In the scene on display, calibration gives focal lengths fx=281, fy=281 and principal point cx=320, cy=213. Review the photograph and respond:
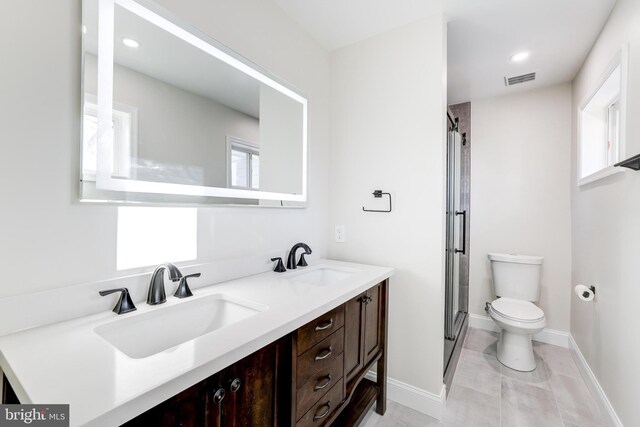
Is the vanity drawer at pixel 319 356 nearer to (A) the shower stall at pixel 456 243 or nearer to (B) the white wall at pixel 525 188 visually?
(A) the shower stall at pixel 456 243

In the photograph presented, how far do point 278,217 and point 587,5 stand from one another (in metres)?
2.22

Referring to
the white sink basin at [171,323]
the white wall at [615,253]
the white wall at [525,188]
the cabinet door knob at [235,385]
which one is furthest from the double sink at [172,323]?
the white wall at [525,188]

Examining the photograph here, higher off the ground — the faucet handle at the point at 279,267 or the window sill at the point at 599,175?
the window sill at the point at 599,175

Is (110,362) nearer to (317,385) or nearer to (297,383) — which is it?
(297,383)

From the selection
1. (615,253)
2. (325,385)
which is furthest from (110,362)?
(615,253)

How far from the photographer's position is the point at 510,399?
1.86 meters

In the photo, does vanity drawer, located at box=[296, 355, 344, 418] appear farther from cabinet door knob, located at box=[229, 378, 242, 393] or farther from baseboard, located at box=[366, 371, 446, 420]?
baseboard, located at box=[366, 371, 446, 420]

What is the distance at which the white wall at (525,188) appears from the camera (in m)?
2.63

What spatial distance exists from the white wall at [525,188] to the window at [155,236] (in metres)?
2.83

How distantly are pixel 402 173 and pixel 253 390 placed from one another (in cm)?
149

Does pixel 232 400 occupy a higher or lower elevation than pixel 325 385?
higher

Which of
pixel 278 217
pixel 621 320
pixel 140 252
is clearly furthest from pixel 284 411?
pixel 621 320

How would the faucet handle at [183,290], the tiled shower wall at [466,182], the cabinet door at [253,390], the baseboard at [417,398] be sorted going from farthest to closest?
the tiled shower wall at [466,182], the baseboard at [417,398], the faucet handle at [183,290], the cabinet door at [253,390]

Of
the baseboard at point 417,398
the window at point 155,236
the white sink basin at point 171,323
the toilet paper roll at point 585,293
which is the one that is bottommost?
the baseboard at point 417,398
